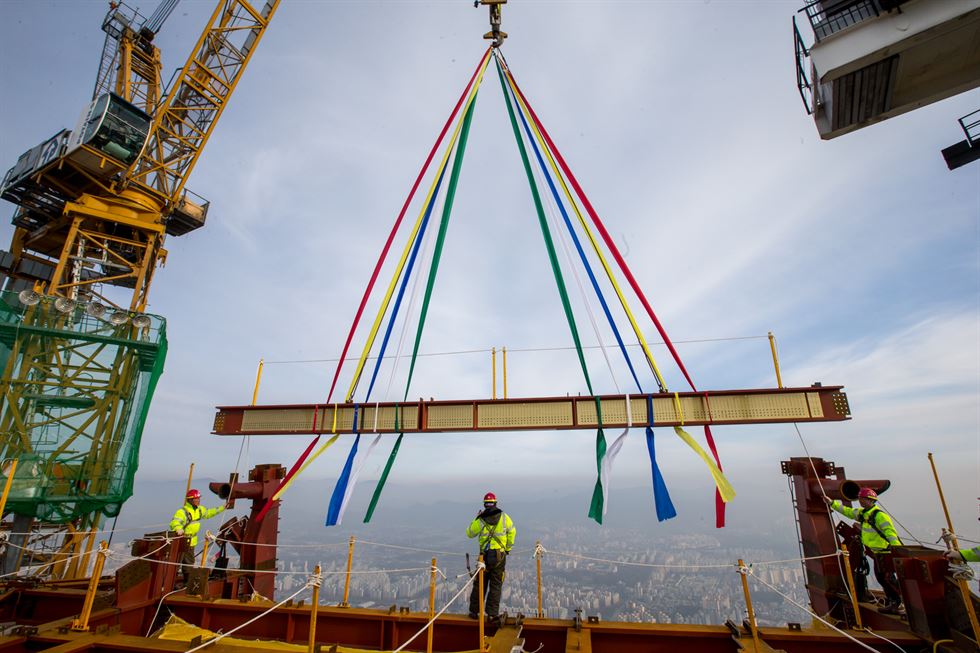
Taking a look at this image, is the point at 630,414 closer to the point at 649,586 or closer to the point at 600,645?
the point at 600,645

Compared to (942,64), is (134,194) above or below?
above

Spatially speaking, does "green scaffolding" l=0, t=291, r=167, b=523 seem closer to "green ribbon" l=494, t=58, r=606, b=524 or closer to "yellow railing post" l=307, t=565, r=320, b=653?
"yellow railing post" l=307, t=565, r=320, b=653

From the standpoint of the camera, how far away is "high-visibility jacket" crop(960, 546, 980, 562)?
20.3 feet

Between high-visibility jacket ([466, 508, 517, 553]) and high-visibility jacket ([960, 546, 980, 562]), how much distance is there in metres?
6.45

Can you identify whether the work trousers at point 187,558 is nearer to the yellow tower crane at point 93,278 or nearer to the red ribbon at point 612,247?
the yellow tower crane at point 93,278

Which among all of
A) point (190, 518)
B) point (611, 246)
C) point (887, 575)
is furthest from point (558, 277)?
point (190, 518)

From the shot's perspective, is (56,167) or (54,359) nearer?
(54,359)

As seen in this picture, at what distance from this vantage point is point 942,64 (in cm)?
1281

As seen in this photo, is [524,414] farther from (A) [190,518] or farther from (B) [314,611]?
(A) [190,518]

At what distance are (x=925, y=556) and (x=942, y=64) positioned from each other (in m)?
14.1

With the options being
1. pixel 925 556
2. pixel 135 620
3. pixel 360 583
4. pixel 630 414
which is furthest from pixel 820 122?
pixel 360 583

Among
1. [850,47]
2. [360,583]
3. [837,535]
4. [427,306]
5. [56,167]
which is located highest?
[56,167]

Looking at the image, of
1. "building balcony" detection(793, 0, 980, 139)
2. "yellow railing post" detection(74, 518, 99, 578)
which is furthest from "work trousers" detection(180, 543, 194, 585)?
"building balcony" detection(793, 0, 980, 139)

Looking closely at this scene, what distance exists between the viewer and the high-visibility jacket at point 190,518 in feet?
33.3
